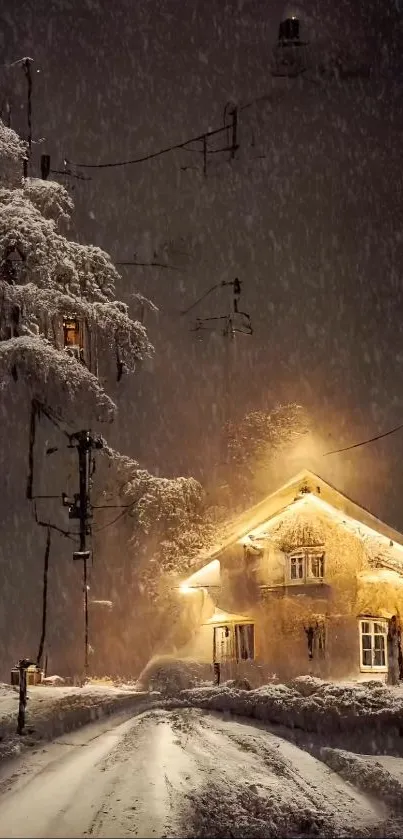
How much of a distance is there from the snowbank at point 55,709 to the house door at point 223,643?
4.70 metres

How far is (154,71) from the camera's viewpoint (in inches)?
1140

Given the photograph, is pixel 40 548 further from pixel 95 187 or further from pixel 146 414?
pixel 95 187

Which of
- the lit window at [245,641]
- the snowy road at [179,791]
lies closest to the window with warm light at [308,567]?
the lit window at [245,641]

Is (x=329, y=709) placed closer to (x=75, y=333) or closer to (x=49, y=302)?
(x=49, y=302)

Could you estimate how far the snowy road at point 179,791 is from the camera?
33.9ft

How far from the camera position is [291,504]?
83.3 feet

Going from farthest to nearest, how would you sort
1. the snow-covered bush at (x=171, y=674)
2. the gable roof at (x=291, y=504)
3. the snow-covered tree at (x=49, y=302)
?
the gable roof at (x=291, y=504)
the snow-covered bush at (x=171, y=674)
the snow-covered tree at (x=49, y=302)

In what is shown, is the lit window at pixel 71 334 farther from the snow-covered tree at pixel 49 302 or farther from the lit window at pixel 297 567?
the lit window at pixel 297 567

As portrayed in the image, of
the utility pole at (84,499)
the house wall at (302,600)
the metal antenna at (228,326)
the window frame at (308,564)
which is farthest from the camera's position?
the metal antenna at (228,326)

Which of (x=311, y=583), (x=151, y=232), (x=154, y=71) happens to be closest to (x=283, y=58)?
(x=154, y=71)

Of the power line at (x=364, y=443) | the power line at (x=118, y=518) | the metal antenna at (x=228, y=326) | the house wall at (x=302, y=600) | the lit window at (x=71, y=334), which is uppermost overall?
the metal antenna at (x=228, y=326)

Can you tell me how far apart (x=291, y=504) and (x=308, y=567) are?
1.84m

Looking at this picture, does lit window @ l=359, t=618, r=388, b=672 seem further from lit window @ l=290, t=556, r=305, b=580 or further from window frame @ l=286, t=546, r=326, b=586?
lit window @ l=290, t=556, r=305, b=580

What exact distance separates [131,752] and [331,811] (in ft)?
10.4
